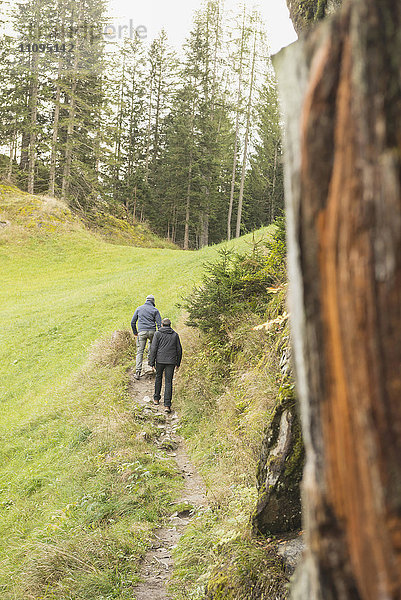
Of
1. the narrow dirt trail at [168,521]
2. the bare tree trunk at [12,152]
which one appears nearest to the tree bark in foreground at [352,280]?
the narrow dirt trail at [168,521]

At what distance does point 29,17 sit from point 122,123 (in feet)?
38.3

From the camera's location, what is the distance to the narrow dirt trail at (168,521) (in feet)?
14.3

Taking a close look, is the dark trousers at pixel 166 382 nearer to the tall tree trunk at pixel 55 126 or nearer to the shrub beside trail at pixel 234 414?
the shrub beside trail at pixel 234 414

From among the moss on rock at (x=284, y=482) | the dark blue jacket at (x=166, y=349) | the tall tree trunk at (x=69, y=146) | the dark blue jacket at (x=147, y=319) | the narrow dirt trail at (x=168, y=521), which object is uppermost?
the tall tree trunk at (x=69, y=146)

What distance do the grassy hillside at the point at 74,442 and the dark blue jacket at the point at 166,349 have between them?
99 cm

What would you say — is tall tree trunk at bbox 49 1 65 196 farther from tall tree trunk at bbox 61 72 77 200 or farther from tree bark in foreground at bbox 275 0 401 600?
tree bark in foreground at bbox 275 0 401 600

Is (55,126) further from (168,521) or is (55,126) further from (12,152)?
(168,521)

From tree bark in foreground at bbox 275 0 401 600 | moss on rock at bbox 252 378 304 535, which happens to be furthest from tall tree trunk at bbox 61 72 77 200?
tree bark in foreground at bbox 275 0 401 600

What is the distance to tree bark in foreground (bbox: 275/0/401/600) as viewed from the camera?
0.63 m

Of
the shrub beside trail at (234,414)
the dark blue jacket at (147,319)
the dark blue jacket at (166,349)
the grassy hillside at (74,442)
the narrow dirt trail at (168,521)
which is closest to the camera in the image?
the shrub beside trail at (234,414)

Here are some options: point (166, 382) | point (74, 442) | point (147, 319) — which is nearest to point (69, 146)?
point (147, 319)

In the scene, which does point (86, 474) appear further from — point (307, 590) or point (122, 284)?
point (122, 284)

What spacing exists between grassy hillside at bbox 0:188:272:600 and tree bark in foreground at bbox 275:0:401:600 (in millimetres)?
4251

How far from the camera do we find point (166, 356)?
29.3 ft
